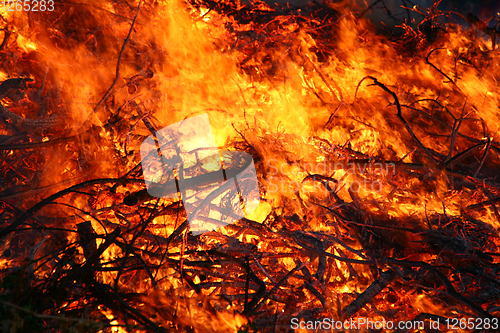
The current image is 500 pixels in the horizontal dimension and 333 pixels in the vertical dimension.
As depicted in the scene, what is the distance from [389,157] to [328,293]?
Result: 1.74 m

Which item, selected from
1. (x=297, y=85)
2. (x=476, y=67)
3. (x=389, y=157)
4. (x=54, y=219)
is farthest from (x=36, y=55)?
(x=476, y=67)

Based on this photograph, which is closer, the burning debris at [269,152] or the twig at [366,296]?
the twig at [366,296]

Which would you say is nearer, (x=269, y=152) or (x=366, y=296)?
(x=366, y=296)

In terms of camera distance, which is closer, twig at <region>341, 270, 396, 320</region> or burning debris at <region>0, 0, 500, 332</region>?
twig at <region>341, 270, 396, 320</region>

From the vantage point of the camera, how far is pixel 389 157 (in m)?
3.09

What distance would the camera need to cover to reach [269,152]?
3002mm

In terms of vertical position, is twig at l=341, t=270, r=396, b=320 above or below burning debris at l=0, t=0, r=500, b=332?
below

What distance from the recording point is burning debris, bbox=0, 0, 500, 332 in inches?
90.3

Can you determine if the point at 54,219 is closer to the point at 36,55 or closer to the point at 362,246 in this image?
the point at 36,55

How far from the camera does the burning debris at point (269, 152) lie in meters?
2.29

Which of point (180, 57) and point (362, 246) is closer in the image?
point (362, 246)

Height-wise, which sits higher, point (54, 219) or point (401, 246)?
point (54, 219)

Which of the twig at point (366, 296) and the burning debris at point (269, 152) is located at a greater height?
the burning debris at point (269, 152)

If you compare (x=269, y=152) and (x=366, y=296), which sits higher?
(x=269, y=152)
